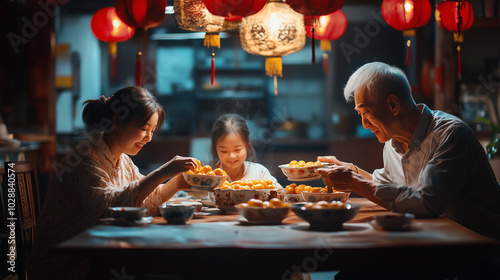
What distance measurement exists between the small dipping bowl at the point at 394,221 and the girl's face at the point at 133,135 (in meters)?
1.17

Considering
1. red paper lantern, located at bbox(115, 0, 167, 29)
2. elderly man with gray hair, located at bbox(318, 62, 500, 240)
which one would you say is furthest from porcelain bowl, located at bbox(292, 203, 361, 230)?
red paper lantern, located at bbox(115, 0, 167, 29)

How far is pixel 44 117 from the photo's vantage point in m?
6.07

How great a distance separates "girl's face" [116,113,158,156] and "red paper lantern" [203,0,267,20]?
0.59 meters

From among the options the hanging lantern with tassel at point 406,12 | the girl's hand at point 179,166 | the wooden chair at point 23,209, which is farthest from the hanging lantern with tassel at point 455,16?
the wooden chair at point 23,209

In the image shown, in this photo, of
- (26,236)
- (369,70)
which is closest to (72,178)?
(26,236)

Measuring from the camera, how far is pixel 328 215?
1850mm

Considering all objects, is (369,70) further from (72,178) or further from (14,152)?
(14,152)

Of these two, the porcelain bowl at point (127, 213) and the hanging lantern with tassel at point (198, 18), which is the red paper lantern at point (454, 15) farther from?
the porcelain bowl at point (127, 213)

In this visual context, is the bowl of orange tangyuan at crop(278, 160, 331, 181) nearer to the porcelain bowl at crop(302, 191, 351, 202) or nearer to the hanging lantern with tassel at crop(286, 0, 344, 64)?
the porcelain bowl at crop(302, 191, 351, 202)

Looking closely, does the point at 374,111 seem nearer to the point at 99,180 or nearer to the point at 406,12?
the point at 406,12

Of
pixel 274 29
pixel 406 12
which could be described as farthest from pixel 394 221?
pixel 406 12

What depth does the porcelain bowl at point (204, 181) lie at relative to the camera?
2.27 meters

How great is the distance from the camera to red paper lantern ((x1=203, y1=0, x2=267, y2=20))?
2443 millimetres

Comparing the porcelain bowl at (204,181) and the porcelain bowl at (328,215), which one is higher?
the porcelain bowl at (204,181)
